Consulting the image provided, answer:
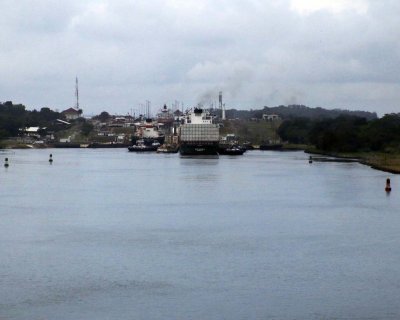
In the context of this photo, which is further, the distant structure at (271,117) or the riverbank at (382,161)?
→ the distant structure at (271,117)

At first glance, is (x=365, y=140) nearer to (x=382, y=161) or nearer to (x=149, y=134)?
(x=382, y=161)

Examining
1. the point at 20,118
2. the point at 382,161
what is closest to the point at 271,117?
the point at 20,118

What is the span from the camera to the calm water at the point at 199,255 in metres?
9.69

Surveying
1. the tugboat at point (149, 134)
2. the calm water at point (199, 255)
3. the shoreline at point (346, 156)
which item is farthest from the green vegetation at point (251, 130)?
the calm water at point (199, 255)

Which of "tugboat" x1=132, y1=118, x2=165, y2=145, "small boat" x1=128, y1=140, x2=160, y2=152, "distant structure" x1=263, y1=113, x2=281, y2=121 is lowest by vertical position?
"small boat" x1=128, y1=140, x2=160, y2=152

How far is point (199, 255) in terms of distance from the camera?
12930 millimetres

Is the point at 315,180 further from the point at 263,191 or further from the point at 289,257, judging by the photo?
the point at 289,257

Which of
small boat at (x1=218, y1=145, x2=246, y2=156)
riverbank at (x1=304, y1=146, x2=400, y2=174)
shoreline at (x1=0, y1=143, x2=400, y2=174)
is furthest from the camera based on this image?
small boat at (x1=218, y1=145, x2=246, y2=156)

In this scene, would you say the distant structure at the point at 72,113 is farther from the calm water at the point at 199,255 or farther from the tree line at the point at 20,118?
the calm water at the point at 199,255

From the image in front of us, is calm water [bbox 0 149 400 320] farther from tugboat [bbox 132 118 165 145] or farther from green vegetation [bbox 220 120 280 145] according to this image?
green vegetation [bbox 220 120 280 145]

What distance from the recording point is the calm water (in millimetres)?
9686

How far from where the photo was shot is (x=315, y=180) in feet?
102

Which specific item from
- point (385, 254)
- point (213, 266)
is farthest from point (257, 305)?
point (385, 254)

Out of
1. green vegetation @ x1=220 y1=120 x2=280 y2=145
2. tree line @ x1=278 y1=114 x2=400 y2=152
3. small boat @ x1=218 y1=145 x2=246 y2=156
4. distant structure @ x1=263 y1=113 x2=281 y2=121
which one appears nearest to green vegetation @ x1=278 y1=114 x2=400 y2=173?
tree line @ x1=278 y1=114 x2=400 y2=152
